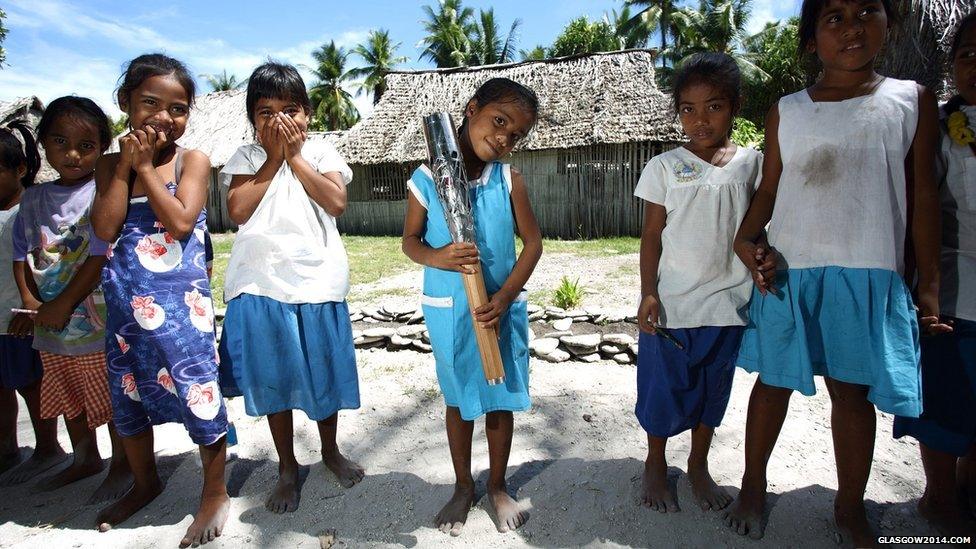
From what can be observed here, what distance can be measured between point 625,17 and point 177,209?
27216 mm

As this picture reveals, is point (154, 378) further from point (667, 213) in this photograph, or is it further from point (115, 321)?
point (667, 213)

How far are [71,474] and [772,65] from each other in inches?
964

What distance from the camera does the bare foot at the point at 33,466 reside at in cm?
237

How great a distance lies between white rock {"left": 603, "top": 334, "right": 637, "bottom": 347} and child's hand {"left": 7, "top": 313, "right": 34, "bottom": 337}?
121 inches

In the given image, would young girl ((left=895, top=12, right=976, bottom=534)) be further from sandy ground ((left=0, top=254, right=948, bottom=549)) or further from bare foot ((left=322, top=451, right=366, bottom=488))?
bare foot ((left=322, top=451, right=366, bottom=488))

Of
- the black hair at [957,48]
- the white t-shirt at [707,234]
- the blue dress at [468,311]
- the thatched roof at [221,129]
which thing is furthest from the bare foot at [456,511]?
the thatched roof at [221,129]

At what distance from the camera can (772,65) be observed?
20812 millimetres

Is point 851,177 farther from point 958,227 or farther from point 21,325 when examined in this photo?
point 21,325

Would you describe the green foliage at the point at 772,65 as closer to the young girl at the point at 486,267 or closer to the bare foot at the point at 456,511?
the young girl at the point at 486,267

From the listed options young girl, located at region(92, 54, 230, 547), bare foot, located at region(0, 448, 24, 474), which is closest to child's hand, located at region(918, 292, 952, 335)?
young girl, located at region(92, 54, 230, 547)

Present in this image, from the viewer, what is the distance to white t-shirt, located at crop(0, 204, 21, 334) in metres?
2.34

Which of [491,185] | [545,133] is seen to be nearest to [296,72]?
[491,185]

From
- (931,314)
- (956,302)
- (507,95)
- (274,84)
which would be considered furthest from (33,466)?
(956,302)

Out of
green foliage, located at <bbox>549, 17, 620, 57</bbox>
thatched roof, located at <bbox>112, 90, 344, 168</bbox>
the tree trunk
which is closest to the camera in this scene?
the tree trunk
